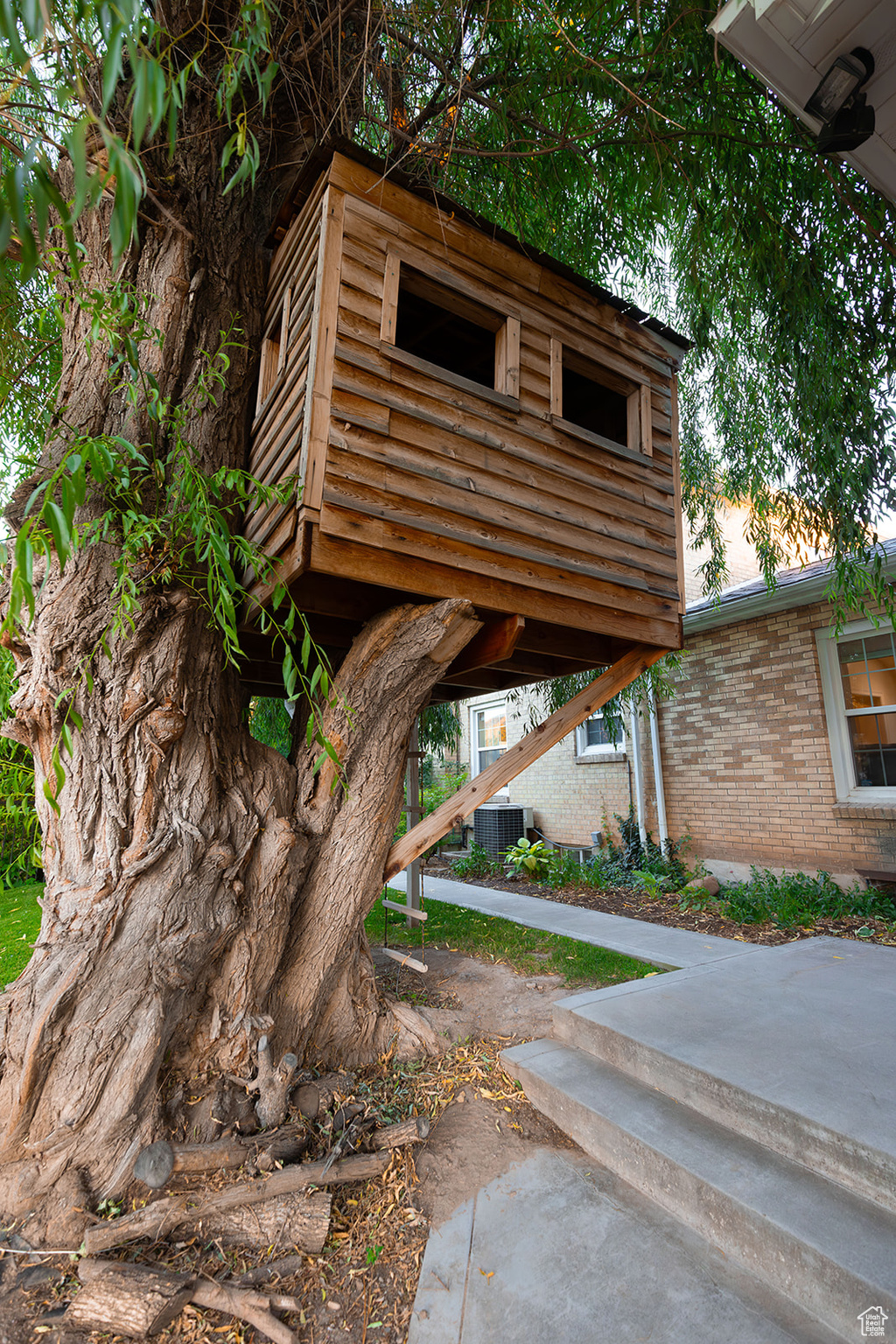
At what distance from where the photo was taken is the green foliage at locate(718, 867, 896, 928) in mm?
5688

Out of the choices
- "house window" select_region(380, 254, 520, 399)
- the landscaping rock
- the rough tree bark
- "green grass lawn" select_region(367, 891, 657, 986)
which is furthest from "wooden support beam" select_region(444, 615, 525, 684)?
the landscaping rock

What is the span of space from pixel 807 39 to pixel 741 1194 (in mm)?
3965

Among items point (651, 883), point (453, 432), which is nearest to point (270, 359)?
point (453, 432)

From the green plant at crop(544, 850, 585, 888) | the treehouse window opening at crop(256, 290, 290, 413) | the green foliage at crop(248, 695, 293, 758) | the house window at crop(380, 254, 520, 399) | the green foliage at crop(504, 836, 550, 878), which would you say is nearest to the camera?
the house window at crop(380, 254, 520, 399)

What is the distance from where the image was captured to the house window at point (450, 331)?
3.20 meters

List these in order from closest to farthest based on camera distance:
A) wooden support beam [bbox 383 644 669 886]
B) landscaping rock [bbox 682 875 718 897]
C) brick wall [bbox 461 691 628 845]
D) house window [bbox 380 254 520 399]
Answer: house window [bbox 380 254 520 399] → wooden support beam [bbox 383 644 669 886] → landscaping rock [bbox 682 875 718 897] → brick wall [bbox 461 691 628 845]

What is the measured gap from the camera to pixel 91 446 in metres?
1.89

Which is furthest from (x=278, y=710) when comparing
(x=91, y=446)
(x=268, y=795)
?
(x=91, y=446)

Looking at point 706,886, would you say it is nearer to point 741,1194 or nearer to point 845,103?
point 741,1194

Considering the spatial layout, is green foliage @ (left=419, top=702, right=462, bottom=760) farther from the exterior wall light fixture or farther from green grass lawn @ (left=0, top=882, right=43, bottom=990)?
the exterior wall light fixture

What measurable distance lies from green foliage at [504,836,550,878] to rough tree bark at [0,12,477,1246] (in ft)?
17.5

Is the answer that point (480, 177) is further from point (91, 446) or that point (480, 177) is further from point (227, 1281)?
point (227, 1281)

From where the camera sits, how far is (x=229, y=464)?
3.74 m

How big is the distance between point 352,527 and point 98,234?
2.28 meters
